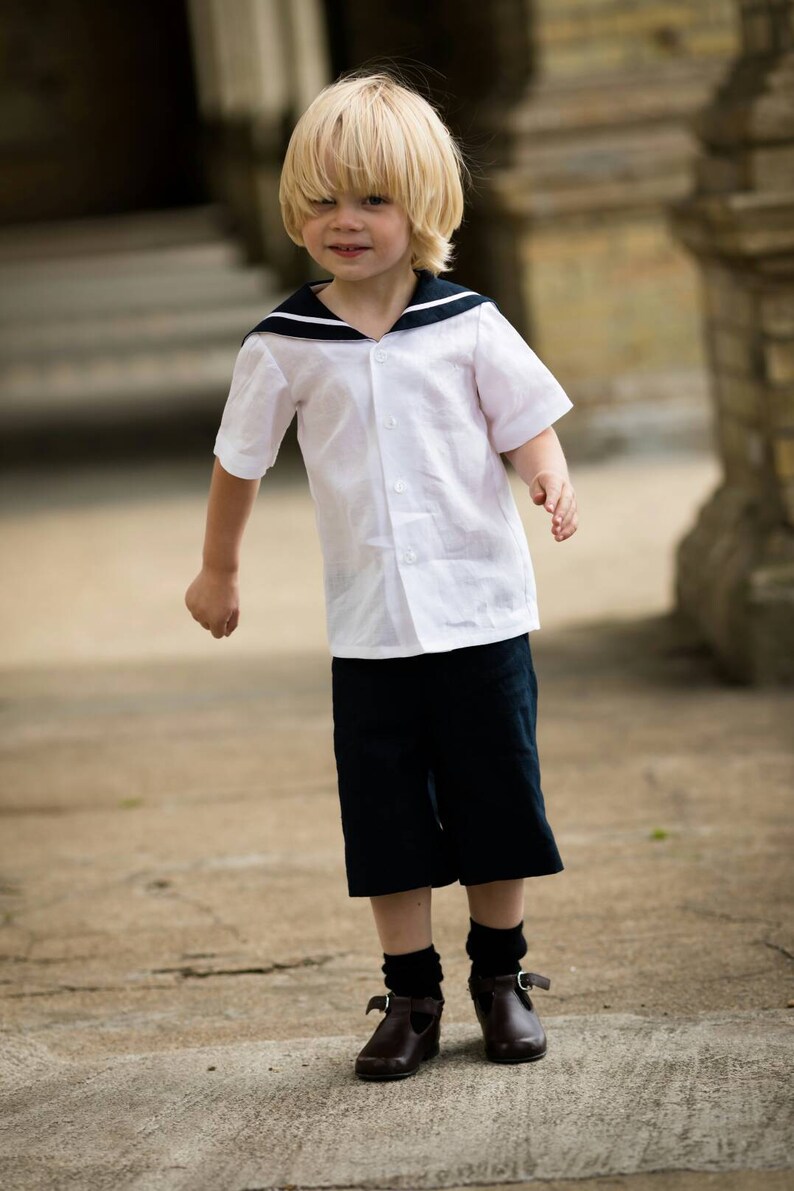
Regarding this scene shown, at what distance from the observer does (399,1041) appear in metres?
2.35

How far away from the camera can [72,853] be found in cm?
397

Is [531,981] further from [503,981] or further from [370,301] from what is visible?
[370,301]

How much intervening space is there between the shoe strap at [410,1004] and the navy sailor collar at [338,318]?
3.09 ft

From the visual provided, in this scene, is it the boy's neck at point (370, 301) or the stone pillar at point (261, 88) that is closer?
the boy's neck at point (370, 301)

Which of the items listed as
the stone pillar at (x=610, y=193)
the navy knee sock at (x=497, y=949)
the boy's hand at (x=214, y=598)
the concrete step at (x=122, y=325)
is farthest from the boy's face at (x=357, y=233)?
the concrete step at (x=122, y=325)

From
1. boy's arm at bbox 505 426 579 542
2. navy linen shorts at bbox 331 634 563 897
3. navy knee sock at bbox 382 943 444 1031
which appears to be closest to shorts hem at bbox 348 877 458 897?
navy linen shorts at bbox 331 634 563 897

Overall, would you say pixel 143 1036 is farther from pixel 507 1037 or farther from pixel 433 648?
pixel 433 648

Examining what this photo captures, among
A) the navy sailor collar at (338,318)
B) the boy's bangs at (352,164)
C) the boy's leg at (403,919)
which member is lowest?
the boy's leg at (403,919)

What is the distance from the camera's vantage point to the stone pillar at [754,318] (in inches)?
199

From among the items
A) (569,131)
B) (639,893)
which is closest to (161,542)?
(569,131)

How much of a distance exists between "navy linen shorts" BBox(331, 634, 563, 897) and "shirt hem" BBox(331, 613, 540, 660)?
2cm

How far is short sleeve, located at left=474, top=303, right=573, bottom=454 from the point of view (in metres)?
2.34

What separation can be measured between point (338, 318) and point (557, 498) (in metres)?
0.40

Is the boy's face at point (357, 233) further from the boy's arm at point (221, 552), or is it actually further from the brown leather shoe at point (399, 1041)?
the brown leather shoe at point (399, 1041)
